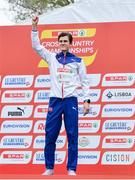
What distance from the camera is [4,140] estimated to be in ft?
27.7

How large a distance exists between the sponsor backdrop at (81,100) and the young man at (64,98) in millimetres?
1579

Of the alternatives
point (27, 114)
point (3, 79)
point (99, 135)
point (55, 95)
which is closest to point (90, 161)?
point (99, 135)

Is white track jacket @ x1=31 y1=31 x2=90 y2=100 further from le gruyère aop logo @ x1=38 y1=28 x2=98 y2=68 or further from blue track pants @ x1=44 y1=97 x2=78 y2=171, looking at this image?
le gruyère aop logo @ x1=38 y1=28 x2=98 y2=68

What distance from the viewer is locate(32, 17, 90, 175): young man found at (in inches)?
251

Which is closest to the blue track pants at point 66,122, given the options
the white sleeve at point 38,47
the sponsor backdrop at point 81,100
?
the white sleeve at point 38,47

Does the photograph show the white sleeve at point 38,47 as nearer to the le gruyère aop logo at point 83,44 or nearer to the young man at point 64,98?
the young man at point 64,98

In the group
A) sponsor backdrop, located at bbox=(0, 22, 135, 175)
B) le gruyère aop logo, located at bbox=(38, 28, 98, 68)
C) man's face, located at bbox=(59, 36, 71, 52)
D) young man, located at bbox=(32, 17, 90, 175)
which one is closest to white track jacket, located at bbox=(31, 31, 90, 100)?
young man, located at bbox=(32, 17, 90, 175)

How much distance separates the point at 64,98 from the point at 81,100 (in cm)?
177

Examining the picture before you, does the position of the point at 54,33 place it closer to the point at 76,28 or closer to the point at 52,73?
the point at 76,28

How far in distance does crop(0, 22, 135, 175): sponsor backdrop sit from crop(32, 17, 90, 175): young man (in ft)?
5.18

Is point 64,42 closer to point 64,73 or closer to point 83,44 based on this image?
point 64,73

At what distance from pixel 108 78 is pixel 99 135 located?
74 centimetres

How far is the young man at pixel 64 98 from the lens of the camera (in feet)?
21.0

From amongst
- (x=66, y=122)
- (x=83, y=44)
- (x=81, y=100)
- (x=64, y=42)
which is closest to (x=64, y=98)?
(x=66, y=122)
